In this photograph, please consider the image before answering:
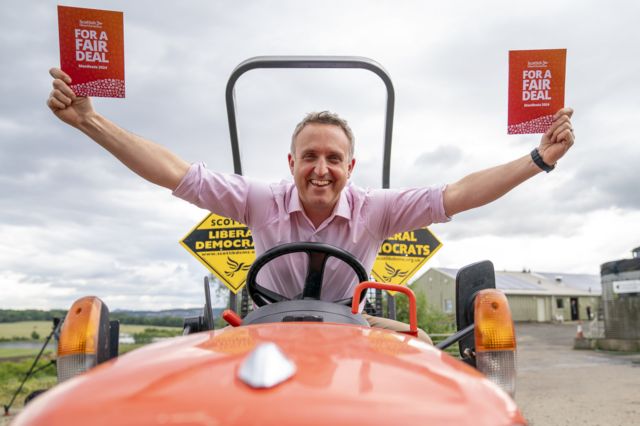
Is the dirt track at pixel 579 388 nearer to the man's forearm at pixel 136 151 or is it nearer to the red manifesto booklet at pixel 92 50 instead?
the man's forearm at pixel 136 151

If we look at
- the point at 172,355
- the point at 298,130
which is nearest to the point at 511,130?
the point at 298,130

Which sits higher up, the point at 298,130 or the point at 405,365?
the point at 298,130

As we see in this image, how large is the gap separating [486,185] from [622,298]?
2334 centimetres

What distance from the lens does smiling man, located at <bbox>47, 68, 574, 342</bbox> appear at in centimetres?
313

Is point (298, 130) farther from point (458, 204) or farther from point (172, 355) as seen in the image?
point (172, 355)

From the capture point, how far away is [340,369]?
1265 millimetres

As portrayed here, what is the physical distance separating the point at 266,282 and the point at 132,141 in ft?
3.33

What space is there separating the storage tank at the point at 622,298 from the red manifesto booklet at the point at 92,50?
24136 mm

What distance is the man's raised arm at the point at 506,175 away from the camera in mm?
3174

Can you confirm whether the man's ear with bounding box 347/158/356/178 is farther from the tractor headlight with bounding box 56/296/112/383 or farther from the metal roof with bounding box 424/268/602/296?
the metal roof with bounding box 424/268/602/296

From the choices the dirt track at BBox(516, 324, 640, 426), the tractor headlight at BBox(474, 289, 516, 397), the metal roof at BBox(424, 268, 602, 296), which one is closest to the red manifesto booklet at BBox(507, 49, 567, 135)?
the tractor headlight at BBox(474, 289, 516, 397)

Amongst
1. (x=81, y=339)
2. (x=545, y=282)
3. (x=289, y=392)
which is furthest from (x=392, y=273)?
(x=545, y=282)

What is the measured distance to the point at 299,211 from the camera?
3346 millimetres

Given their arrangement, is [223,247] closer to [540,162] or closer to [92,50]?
[92,50]
